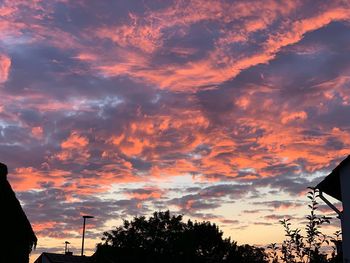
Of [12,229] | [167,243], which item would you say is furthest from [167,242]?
[12,229]

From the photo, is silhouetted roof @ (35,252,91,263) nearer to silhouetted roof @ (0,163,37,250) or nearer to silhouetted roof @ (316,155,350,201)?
silhouetted roof @ (0,163,37,250)

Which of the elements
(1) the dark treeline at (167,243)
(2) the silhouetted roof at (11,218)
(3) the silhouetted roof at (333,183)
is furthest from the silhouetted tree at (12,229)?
(1) the dark treeline at (167,243)

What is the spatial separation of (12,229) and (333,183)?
1137 centimetres

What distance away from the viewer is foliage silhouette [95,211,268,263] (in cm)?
7537

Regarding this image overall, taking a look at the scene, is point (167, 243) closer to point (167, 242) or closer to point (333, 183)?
point (167, 242)

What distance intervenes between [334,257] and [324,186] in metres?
6.58

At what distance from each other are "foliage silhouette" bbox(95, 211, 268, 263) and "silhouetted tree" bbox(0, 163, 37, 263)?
5403cm

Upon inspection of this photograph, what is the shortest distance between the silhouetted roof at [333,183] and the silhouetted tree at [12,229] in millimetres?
10398

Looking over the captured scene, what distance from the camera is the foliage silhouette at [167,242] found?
7537cm

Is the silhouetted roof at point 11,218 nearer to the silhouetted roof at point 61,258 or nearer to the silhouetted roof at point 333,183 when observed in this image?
the silhouetted roof at point 333,183

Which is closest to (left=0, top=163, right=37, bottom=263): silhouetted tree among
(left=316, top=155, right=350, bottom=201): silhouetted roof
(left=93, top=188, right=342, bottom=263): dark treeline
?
(left=316, top=155, right=350, bottom=201): silhouetted roof

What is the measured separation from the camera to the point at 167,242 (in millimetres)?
78625

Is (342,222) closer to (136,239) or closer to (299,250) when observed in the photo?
(299,250)

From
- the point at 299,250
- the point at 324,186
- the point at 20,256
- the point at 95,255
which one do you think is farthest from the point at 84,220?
the point at 299,250
